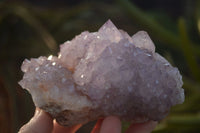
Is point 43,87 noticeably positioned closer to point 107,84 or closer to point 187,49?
point 107,84

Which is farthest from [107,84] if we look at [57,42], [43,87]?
[57,42]

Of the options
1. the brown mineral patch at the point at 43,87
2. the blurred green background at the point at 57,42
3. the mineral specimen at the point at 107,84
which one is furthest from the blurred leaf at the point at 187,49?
the brown mineral patch at the point at 43,87

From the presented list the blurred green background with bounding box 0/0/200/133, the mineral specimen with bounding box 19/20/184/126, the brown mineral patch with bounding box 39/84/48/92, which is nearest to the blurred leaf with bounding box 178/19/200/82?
the blurred green background with bounding box 0/0/200/133

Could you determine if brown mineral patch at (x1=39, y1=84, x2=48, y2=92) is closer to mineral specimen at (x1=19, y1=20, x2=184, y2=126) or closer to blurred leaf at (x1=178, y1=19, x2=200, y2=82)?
mineral specimen at (x1=19, y1=20, x2=184, y2=126)

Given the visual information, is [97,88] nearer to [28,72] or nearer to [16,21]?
[28,72]

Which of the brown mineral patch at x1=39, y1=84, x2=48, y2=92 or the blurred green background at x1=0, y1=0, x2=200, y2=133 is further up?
the brown mineral patch at x1=39, y1=84, x2=48, y2=92

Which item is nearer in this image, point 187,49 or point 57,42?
point 187,49
